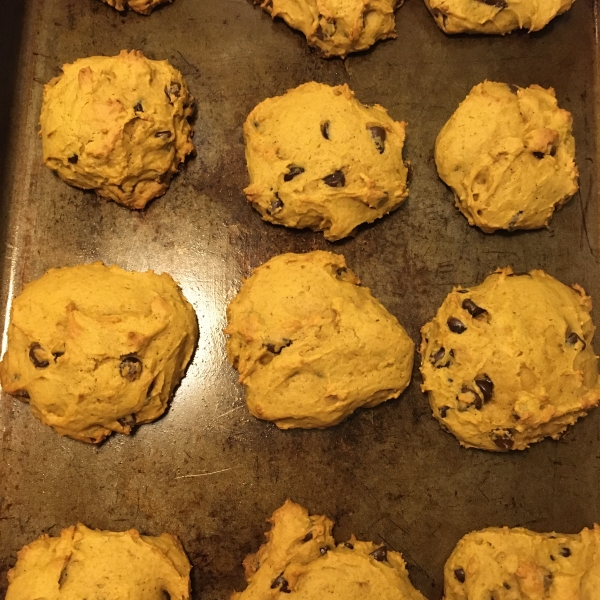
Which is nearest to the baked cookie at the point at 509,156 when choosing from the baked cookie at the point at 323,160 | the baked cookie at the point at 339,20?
the baked cookie at the point at 323,160

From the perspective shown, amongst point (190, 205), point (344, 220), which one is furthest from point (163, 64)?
point (344, 220)

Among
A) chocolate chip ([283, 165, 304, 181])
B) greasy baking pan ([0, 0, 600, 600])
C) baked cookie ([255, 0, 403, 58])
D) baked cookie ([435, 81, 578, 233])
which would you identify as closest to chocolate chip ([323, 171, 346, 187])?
chocolate chip ([283, 165, 304, 181])

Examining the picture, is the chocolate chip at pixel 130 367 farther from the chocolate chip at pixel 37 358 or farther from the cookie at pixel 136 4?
the cookie at pixel 136 4

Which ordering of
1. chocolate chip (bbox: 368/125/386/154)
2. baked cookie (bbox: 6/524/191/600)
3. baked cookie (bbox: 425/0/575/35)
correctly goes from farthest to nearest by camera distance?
1. baked cookie (bbox: 425/0/575/35)
2. chocolate chip (bbox: 368/125/386/154)
3. baked cookie (bbox: 6/524/191/600)

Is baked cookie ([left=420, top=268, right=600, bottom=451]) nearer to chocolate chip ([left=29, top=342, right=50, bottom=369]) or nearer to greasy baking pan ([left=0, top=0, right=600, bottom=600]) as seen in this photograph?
greasy baking pan ([left=0, top=0, right=600, bottom=600])

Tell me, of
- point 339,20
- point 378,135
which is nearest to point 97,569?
point 378,135

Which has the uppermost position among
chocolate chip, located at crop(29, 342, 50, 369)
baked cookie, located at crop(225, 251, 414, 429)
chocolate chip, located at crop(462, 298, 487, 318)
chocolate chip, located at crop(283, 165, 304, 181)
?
chocolate chip, located at crop(283, 165, 304, 181)
